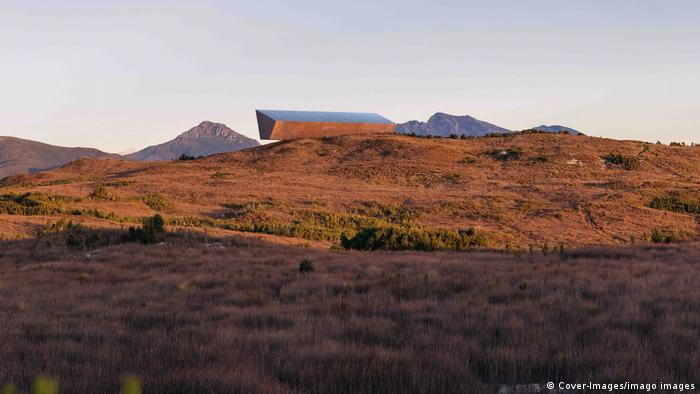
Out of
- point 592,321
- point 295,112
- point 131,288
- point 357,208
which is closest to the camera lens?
point 592,321

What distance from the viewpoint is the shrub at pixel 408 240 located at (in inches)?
846

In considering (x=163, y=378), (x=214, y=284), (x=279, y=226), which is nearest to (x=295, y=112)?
(x=279, y=226)

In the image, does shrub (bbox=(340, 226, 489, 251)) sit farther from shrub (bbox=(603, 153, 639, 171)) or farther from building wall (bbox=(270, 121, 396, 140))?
building wall (bbox=(270, 121, 396, 140))

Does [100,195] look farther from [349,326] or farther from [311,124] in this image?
[311,124]

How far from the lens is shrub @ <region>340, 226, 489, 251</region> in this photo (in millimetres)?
21484

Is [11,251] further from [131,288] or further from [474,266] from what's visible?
[474,266]

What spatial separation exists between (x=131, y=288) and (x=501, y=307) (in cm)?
723

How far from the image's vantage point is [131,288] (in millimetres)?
10875

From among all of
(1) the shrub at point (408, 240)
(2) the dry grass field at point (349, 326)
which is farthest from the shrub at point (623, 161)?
(2) the dry grass field at point (349, 326)

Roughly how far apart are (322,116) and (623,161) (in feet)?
131

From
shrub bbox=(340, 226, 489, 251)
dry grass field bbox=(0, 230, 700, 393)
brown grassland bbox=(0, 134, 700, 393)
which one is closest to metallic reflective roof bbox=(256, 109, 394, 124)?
brown grassland bbox=(0, 134, 700, 393)

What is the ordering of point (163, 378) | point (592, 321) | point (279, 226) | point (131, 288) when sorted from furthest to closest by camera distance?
point (279, 226) → point (131, 288) → point (592, 321) → point (163, 378)

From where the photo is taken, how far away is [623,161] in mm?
54969

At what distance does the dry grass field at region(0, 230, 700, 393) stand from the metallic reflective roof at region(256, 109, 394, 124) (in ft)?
197
